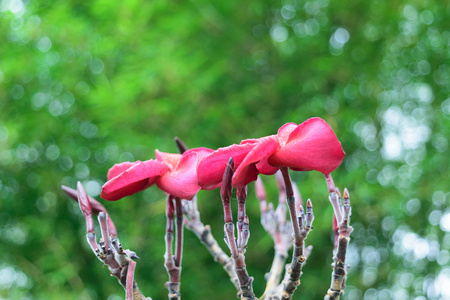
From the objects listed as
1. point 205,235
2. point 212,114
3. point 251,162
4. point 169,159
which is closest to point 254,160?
point 251,162

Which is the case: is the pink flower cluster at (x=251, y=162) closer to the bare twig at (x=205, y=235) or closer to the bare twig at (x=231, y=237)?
the bare twig at (x=231, y=237)

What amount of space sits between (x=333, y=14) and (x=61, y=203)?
1284 mm

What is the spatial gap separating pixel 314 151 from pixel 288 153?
0.05 ft

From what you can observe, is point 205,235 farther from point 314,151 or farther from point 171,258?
point 314,151

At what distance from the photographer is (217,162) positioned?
0.37 meters

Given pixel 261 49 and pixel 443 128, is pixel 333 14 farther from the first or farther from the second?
pixel 443 128

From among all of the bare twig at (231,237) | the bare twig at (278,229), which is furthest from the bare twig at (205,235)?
the bare twig at (231,237)

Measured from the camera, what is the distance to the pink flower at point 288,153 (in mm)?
350

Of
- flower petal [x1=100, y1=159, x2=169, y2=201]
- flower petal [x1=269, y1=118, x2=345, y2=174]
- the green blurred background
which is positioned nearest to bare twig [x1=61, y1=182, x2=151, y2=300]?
flower petal [x1=100, y1=159, x2=169, y2=201]

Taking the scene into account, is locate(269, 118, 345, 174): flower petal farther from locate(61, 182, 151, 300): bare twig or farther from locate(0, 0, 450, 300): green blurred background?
locate(0, 0, 450, 300): green blurred background

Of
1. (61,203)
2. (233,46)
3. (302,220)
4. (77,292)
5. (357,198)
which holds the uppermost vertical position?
(302,220)

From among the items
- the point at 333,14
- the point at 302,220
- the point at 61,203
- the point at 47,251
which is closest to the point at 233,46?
the point at 333,14

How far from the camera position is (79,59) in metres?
2.06

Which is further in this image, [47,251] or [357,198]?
[47,251]
